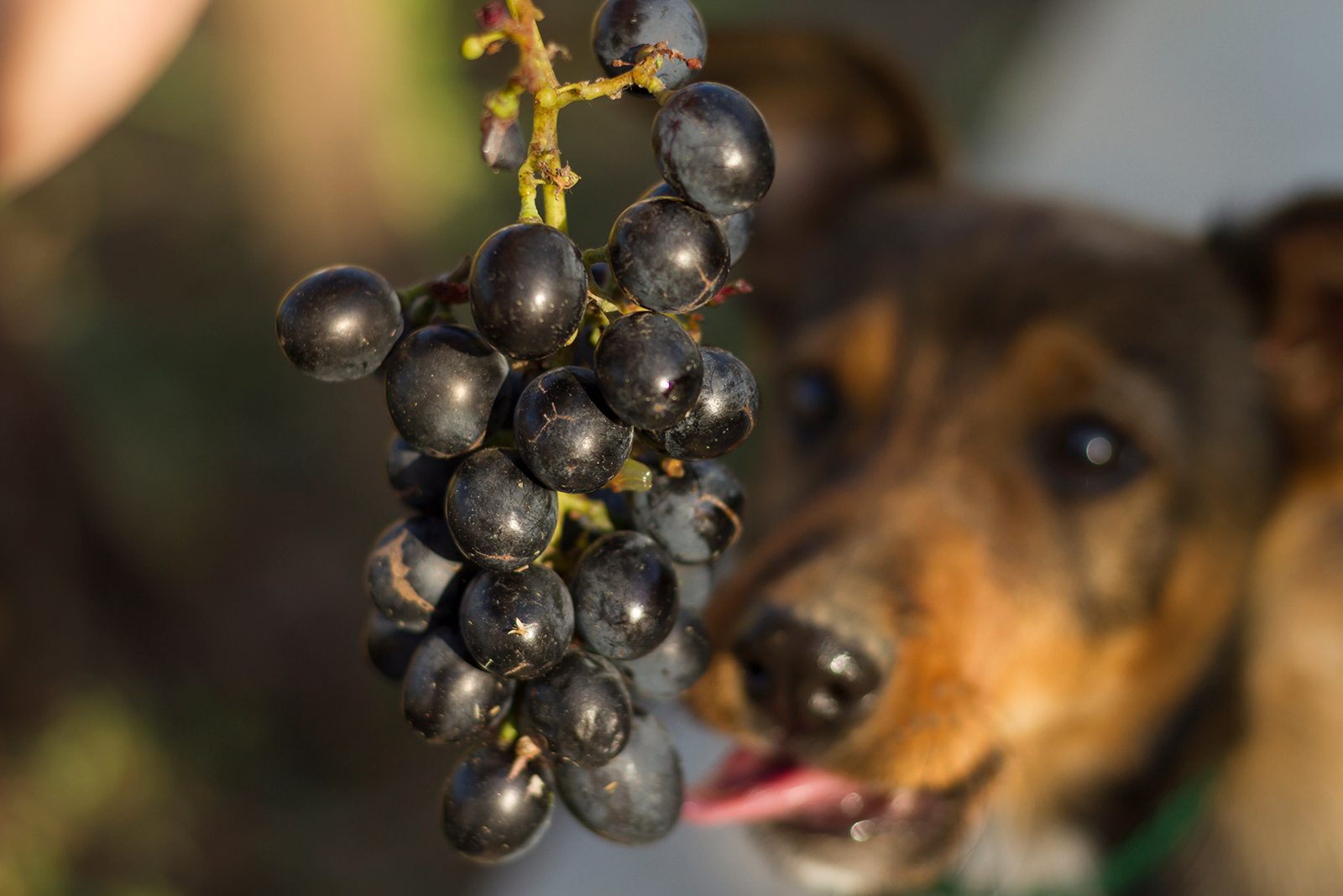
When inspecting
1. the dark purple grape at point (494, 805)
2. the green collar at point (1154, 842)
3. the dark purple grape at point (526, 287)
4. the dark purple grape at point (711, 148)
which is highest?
the green collar at point (1154, 842)

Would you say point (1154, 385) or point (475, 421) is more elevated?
point (1154, 385)

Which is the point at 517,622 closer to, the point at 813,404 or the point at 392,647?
the point at 392,647

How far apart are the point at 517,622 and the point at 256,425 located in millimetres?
3755

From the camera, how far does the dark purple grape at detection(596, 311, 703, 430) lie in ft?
2.19

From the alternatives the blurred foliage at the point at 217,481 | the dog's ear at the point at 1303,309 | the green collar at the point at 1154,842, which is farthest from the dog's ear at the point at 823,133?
the green collar at the point at 1154,842

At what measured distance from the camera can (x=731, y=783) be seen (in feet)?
6.50

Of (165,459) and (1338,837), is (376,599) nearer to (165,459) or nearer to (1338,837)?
(1338,837)

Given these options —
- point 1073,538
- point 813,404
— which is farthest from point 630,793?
point 813,404

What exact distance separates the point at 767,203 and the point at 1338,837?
2250mm

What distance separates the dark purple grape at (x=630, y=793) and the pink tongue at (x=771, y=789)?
1040mm

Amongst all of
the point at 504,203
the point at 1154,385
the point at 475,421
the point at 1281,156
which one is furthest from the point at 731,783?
the point at 1281,156

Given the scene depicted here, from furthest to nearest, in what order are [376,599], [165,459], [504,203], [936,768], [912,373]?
[504,203] → [165,459] → [912,373] → [936,768] → [376,599]

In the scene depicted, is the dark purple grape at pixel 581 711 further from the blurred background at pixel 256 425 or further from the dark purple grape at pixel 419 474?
the blurred background at pixel 256 425

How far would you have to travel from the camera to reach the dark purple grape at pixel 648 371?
67cm
